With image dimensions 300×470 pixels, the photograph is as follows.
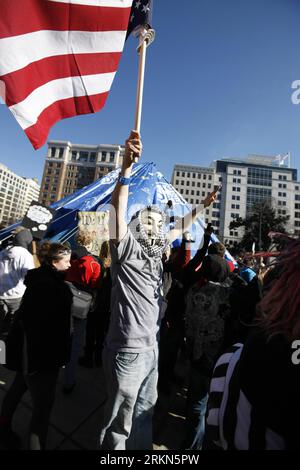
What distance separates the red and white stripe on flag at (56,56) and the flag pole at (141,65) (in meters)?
0.36

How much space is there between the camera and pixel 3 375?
3.29 metres

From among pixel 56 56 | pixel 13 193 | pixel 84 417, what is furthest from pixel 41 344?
pixel 13 193

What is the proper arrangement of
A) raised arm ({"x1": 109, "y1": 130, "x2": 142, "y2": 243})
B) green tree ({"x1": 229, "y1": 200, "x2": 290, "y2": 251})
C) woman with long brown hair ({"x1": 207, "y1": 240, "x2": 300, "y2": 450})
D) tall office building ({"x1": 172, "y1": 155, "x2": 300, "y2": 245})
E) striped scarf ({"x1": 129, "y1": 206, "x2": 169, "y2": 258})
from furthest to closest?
tall office building ({"x1": 172, "y1": 155, "x2": 300, "y2": 245}) < green tree ({"x1": 229, "y1": 200, "x2": 290, "y2": 251}) < striped scarf ({"x1": 129, "y1": 206, "x2": 169, "y2": 258}) < raised arm ({"x1": 109, "y1": 130, "x2": 142, "y2": 243}) < woman with long brown hair ({"x1": 207, "y1": 240, "x2": 300, "y2": 450})

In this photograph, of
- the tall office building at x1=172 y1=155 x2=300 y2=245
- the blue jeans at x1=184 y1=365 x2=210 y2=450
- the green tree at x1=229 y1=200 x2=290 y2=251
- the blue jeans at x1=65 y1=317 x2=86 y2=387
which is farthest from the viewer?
the tall office building at x1=172 y1=155 x2=300 y2=245

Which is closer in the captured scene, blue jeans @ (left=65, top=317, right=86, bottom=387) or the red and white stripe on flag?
the red and white stripe on flag

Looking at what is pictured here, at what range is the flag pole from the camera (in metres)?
1.96

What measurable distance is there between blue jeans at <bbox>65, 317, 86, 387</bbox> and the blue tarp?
169 inches

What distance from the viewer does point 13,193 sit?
156375 mm

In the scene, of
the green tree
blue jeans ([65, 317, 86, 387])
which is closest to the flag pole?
blue jeans ([65, 317, 86, 387])

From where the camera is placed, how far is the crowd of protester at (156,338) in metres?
0.87

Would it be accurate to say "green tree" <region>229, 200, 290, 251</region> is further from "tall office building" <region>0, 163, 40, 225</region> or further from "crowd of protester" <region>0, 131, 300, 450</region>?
"tall office building" <region>0, 163, 40, 225</region>

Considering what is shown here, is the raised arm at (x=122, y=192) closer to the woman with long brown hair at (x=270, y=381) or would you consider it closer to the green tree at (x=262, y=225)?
the woman with long brown hair at (x=270, y=381)

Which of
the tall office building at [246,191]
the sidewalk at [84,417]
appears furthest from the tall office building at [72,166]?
the sidewalk at [84,417]

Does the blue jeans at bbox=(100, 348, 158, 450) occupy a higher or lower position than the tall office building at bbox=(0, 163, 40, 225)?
lower
